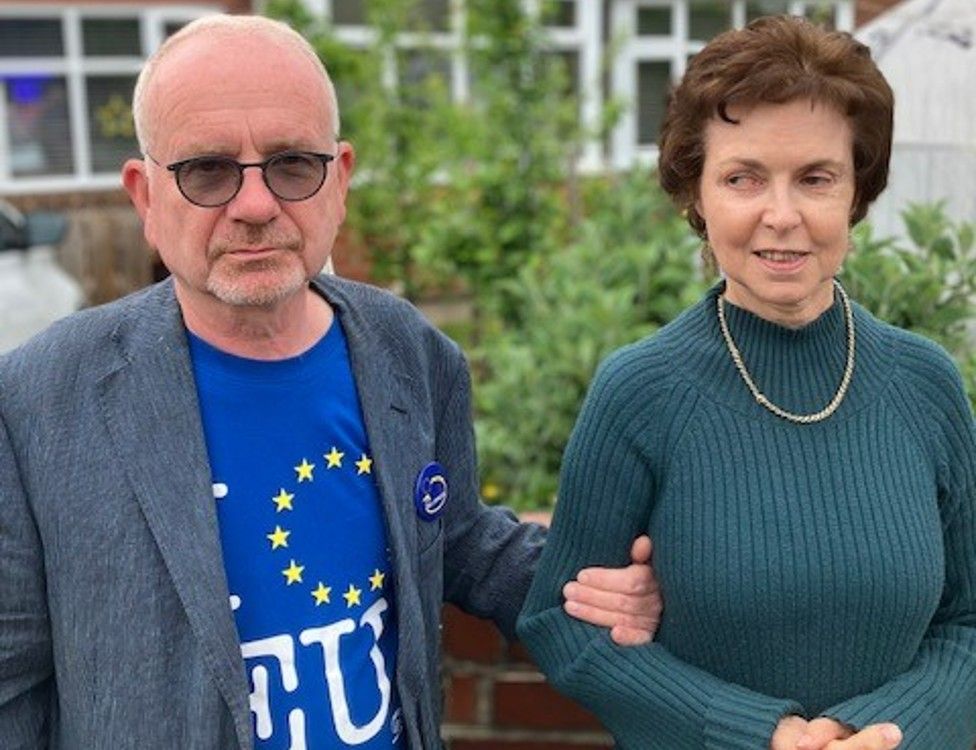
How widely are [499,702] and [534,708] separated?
0.24 ft

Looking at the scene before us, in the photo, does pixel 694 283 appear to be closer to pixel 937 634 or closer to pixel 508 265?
pixel 937 634

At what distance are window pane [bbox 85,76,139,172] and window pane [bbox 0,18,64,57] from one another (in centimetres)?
39

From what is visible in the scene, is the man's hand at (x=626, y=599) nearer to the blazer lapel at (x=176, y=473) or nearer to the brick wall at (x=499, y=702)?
the blazer lapel at (x=176, y=473)

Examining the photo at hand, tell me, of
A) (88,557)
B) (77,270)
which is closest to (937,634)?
(88,557)

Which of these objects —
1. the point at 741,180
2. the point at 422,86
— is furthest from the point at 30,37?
the point at 741,180

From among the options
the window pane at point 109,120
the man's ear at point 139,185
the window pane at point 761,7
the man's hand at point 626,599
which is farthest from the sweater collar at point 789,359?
the window pane at point 761,7

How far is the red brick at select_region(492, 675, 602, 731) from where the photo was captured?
2.56 m

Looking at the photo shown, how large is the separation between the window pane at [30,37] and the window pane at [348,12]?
2.23 metres

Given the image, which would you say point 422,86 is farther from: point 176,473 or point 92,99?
point 176,473

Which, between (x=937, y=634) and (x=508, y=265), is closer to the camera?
(x=937, y=634)

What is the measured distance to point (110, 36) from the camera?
10383mm

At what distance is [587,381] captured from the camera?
3215 mm

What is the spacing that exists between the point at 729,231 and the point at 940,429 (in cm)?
41

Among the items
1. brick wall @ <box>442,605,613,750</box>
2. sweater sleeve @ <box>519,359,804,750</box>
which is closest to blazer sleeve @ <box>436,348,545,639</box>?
sweater sleeve @ <box>519,359,804,750</box>
